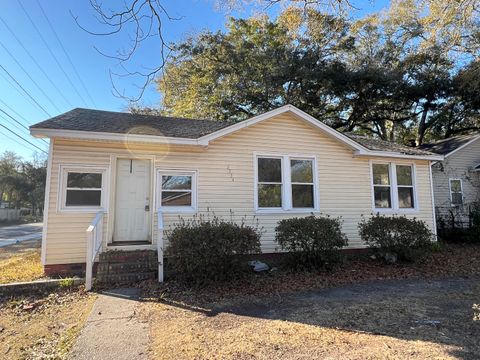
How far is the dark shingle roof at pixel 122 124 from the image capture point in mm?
7663

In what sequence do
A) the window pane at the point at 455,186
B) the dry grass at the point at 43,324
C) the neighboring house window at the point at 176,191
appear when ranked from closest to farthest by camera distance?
the dry grass at the point at 43,324, the neighboring house window at the point at 176,191, the window pane at the point at 455,186

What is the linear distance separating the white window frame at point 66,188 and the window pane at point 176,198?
4.73 ft

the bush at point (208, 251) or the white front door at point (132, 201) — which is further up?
the white front door at point (132, 201)

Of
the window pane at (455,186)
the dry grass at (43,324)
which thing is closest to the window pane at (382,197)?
the window pane at (455,186)

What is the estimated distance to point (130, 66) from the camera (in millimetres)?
5129

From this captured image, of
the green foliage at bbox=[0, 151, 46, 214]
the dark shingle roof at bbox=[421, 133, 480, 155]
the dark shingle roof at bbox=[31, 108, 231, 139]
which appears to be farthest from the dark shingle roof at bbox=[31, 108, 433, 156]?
the green foliage at bbox=[0, 151, 46, 214]

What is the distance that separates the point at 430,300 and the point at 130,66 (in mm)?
6639

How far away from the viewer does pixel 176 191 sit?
27.6ft

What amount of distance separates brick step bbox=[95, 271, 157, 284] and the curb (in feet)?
1.70

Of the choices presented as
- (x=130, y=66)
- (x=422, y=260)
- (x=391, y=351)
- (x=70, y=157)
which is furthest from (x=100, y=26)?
(x=422, y=260)

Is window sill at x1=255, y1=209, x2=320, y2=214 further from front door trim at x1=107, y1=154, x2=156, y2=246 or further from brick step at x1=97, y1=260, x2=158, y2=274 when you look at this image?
brick step at x1=97, y1=260, x2=158, y2=274

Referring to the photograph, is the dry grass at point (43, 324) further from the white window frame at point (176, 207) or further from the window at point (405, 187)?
the window at point (405, 187)

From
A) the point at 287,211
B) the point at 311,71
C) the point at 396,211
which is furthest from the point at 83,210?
the point at 311,71

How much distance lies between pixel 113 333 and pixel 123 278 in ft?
8.65
